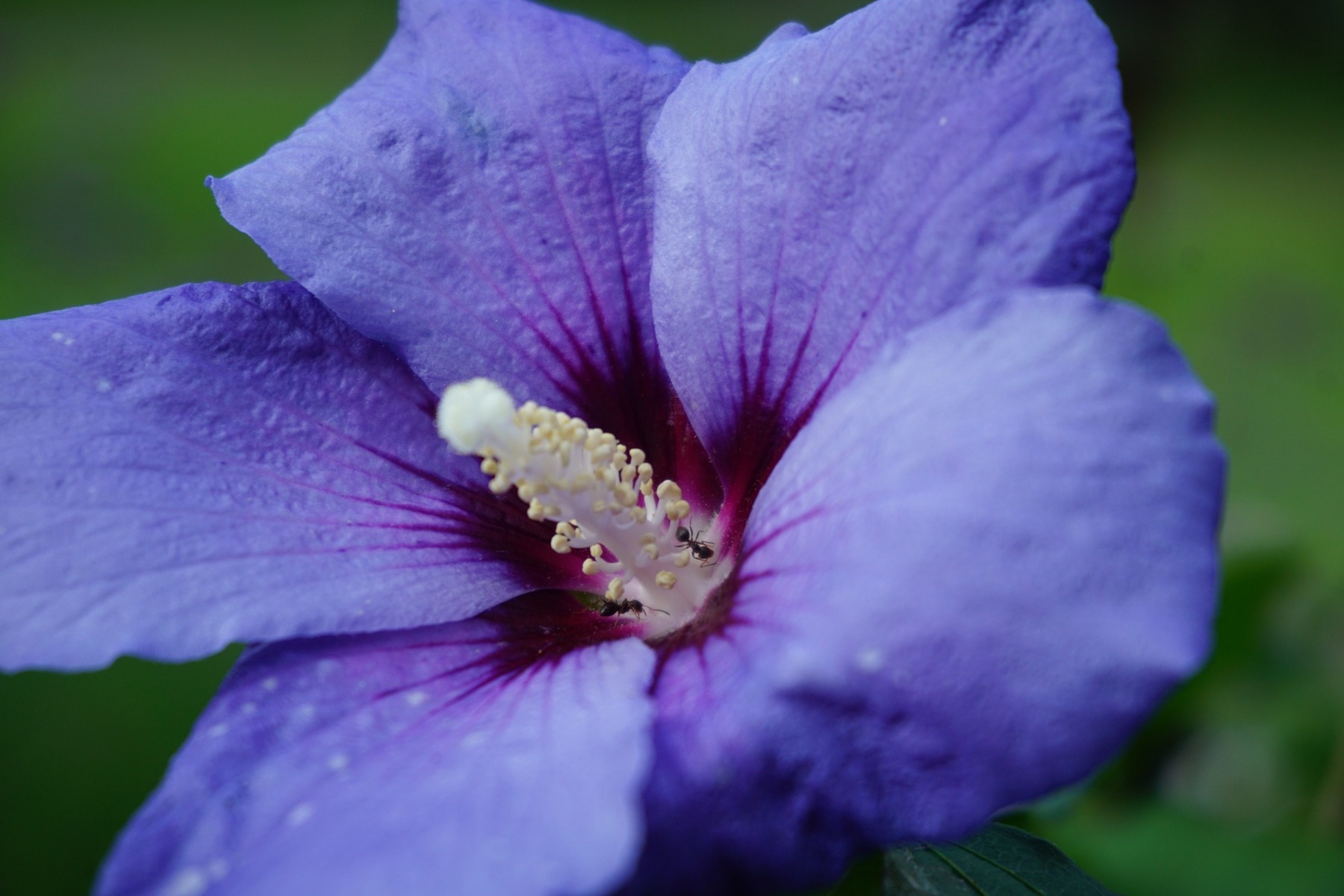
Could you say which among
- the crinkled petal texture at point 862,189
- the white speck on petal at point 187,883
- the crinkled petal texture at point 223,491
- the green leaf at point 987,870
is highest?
the crinkled petal texture at point 862,189

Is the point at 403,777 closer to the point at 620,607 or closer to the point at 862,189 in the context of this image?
the point at 620,607

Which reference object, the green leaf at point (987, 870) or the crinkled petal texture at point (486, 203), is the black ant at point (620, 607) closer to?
the crinkled petal texture at point (486, 203)

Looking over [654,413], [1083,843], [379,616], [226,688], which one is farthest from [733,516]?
[1083,843]

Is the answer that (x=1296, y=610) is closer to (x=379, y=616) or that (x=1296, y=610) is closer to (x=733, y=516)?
(x=733, y=516)

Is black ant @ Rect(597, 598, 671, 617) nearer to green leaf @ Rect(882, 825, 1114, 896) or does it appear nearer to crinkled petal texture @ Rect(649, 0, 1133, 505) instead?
crinkled petal texture @ Rect(649, 0, 1133, 505)

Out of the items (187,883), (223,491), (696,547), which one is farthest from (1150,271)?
(187,883)

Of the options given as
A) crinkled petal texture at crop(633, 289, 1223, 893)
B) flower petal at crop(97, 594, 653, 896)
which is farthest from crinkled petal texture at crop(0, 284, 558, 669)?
crinkled petal texture at crop(633, 289, 1223, 893)

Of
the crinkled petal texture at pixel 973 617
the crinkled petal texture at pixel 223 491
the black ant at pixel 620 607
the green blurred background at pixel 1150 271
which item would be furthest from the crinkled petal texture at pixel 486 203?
the green blurred background at pixel 1150 271

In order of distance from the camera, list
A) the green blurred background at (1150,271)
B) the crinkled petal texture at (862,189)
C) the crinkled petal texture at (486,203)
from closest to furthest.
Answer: the crinkled petal texture at (862,189) < the crinkled petal texture at (486,203) < the green blurred background at (1150,271)
